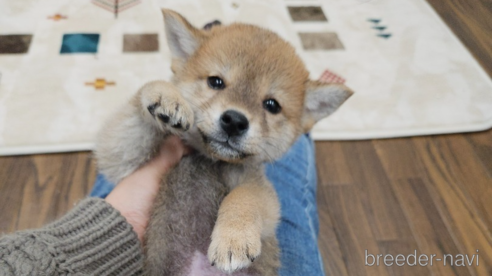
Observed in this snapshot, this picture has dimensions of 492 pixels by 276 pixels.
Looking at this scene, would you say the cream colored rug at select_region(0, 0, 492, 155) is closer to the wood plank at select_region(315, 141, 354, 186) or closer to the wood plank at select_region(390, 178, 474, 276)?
the wood plank at select_region(315, 141, 354, 186)

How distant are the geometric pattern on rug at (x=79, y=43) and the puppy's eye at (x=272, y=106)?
5.53 feet

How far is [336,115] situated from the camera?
242 cm

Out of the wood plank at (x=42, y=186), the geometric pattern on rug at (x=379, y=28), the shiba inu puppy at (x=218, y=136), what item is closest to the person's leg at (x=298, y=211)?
the shiba inu puppy at (x=218, y=136)

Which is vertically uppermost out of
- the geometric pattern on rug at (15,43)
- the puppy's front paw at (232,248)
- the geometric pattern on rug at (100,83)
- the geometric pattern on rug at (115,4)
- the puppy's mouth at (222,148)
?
the puppy's mouth at (222,148)

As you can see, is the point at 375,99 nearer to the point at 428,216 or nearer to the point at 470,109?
the point at 470,109

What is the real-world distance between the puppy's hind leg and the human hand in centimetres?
3

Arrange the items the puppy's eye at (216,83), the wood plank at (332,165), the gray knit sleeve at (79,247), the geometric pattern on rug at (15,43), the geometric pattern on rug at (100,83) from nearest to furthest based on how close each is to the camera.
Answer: the gray knit sleeve at (79,247) → the puppy's eye at (216,83) → the wood plank at (332,165) → the geometric pattern on rug at (100,83) → the geometric pattern on rug at (15,43)

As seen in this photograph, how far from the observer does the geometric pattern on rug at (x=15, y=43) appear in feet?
8.16

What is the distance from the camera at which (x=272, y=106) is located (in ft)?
4.20

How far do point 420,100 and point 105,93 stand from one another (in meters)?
1.97

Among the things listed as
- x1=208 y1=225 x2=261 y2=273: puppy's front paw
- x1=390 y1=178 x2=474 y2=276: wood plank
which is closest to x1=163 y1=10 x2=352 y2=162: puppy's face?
x1=208 y1=225 x2=261 y2=273: puppy's front paw

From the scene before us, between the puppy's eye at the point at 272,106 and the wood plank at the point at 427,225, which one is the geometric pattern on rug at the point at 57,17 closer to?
the puppy's eye at the point at 272,106

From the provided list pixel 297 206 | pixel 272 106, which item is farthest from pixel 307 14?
pixel 272 106

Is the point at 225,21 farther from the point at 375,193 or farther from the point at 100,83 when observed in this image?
the point at 375,193
